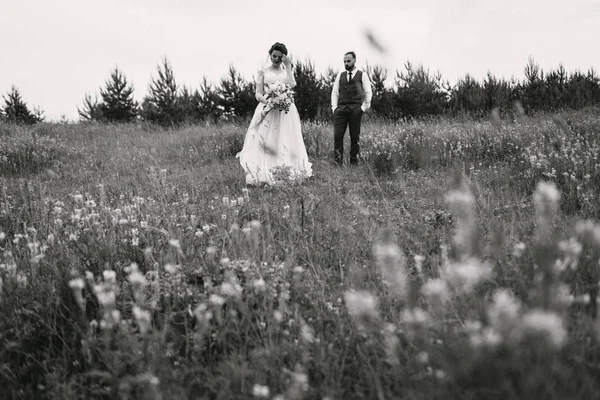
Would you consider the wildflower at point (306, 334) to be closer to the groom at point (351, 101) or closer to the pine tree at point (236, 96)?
the groom at point (351, 101)

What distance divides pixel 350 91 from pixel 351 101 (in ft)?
0.58

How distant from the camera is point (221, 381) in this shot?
1.54m

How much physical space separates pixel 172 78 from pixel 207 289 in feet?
89.7

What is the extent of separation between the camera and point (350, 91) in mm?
7570

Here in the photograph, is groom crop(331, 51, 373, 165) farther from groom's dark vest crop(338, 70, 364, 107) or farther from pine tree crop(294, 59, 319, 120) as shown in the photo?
pine tree crop(294, 59, 319, 120)

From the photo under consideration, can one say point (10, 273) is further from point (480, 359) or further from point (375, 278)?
point (480, 359)

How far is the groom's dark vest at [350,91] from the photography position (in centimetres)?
752

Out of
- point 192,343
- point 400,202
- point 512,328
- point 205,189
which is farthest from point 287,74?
point 512,328

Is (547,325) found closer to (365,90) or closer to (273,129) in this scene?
(273,129)

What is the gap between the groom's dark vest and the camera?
752cm

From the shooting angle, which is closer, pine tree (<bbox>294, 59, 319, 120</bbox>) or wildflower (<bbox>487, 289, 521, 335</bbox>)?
wildflower (<bbox>487, 289, 521, 335</bbox>)

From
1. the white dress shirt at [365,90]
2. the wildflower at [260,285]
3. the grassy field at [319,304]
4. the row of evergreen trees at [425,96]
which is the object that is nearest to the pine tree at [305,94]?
the row of evergreen trees at [425,96]

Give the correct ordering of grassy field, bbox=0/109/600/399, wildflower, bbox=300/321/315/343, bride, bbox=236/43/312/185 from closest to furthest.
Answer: grassy field, bbox=0/109/600/399, wildflower, bbox=300/321/315/343, bride, bbox=236/43/312/185

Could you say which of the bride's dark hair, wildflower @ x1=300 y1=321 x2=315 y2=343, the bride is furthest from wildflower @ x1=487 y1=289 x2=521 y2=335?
the bride's dark hair
